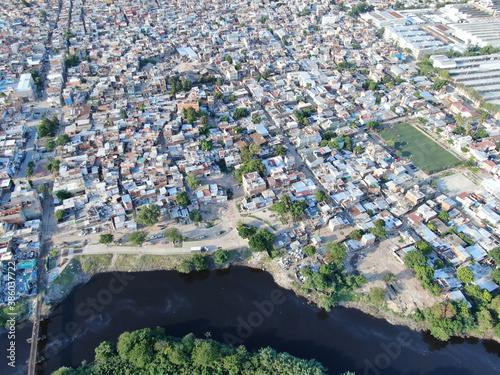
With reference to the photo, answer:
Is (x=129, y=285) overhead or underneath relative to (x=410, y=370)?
overhead

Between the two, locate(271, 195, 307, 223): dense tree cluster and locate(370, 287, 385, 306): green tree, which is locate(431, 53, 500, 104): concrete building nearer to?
locate(271, 195, 307, 223): dense tree cluster

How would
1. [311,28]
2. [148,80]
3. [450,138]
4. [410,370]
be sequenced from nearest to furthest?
[410,370] → [450,138] → [148,80] → [311,28]

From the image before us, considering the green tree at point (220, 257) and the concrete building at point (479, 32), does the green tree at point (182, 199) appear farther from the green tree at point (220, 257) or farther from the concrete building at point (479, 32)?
the concrete building at point (479, 32)

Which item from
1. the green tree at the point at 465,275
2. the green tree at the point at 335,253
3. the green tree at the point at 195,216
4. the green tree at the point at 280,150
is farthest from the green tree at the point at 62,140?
the green tree at the point at 465,275

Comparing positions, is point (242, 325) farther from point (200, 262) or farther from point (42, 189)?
point (42, 189)

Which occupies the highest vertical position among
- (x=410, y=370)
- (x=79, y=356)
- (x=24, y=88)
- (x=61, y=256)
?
(x=24, y=88)

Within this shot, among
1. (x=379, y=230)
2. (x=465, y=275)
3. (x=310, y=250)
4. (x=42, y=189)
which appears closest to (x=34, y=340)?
(x=42, y=189)

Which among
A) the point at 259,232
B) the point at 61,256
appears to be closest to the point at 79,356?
the point at 61,256

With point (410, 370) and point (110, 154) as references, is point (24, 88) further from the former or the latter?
point (410, 370)
